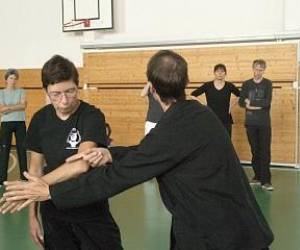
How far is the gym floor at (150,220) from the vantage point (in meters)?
4.94

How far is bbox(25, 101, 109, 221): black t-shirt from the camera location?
8.25 feet

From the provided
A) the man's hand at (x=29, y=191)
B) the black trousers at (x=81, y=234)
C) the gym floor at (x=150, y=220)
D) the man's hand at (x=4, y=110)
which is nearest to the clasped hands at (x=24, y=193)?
the man's hand at (x=29, y=191)

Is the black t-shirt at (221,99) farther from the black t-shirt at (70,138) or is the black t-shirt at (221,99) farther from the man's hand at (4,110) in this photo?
the black t-shirt at (70,138)

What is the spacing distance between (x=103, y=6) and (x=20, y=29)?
286cm

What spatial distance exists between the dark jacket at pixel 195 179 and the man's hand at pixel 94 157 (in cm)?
25

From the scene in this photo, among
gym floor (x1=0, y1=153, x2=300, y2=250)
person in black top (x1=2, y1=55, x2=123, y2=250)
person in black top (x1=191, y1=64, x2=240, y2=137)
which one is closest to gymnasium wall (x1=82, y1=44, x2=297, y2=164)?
person in black top (x1=191, y1=64, x2=240, y2=137)

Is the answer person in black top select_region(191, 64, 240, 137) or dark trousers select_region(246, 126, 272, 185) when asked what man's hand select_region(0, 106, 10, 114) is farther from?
dark trousers select_region(246, 126, 272, 185)

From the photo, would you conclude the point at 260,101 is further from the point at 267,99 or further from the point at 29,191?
the point at 29,191

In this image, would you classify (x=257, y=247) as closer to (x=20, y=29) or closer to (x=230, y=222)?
(x=230, y=222)

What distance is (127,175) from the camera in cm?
200

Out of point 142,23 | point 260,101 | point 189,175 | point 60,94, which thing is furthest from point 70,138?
point 142,23

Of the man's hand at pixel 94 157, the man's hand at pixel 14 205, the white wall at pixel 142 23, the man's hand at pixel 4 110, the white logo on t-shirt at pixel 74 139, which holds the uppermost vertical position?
A: the white wall at pixel 142 23

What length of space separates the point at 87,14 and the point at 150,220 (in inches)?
Result: 291

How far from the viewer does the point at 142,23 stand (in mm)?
11555
